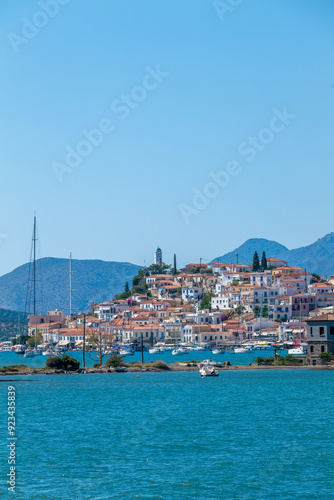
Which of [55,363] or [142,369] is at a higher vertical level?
[55,363]

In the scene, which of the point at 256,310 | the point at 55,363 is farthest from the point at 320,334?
the point at 256,310

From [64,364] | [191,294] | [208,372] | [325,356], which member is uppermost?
[191,294]

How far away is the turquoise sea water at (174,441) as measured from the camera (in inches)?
928

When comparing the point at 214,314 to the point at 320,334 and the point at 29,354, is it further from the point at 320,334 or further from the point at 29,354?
the point at 320,334

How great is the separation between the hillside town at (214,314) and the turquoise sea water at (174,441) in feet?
286

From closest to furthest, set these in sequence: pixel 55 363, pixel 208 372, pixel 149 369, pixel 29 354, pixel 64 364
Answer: pixel 208 372 → pixel 64 364 → pixel 55 363 → pixel 149 369 → pixel 29 354

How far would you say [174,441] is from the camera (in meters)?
31.4

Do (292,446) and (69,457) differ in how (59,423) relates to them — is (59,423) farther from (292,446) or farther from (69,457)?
(292,446)

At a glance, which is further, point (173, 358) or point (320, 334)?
point (173, 358)

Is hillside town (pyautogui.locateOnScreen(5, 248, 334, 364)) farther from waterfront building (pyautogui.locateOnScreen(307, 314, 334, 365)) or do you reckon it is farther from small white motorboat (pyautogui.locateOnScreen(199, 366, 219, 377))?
small white motorboat (pyautogui.locateOnScreen(199, 366, 219, 377))

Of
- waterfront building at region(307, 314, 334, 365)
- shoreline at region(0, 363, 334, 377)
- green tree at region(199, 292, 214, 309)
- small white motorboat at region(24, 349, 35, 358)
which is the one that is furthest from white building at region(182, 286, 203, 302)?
waterfront building at region(307, 314, 334, 365)

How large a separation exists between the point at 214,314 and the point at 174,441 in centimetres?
13078

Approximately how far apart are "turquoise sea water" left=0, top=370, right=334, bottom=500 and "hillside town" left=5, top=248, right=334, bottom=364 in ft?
286

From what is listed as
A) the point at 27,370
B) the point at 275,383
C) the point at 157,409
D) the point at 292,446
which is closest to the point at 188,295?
the point at 27,370
